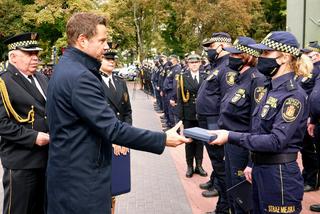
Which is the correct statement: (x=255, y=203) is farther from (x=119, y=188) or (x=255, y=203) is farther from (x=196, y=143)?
(x=196, y=143)

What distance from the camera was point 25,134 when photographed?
4066mm

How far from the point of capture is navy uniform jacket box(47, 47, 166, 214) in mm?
2973

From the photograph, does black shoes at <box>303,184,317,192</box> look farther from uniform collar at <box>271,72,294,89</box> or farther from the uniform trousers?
uniform collar at <box>271,72,294,89</box>

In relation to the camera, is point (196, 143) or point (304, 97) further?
point (196, 143)

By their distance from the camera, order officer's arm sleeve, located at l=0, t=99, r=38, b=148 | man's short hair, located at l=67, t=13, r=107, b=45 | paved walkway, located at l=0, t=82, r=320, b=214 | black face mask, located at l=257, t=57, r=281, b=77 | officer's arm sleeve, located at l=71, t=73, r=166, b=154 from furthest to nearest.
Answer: paved walkway, located at l=0, t=82, r=320, b=214 → officer's arm sleeve, located at l=0, t=99, r=38, b=148 → black face mask, located at l=257, t=57, r=281, b=77 → man's short hair, located at l=67, t=13, r=107, b=45 → officer's arm sleeve, located at l=71, t=73, r=166, b=154

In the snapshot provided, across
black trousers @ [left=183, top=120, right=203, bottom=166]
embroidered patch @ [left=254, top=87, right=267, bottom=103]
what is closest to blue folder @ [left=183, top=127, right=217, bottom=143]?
embroidered patch @ [left=254, top=87, right=267, bottom=103]

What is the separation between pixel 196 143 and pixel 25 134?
4603 mm

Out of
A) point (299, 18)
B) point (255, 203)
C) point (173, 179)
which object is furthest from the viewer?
point (299, 18)

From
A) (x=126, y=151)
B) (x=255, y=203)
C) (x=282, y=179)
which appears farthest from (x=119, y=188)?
(x=282, y=179)

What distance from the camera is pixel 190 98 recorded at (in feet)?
28.8

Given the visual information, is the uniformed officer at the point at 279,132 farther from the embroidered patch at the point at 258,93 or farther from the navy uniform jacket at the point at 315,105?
the navy uniform jacket at the point at 315,105

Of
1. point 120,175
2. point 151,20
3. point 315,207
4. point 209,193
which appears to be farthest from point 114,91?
point 151,20

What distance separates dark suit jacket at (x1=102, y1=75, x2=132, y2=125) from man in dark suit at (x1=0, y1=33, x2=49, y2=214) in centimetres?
94

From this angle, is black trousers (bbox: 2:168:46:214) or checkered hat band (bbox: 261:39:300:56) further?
black trousers (bbox: 2:168:46:214)
